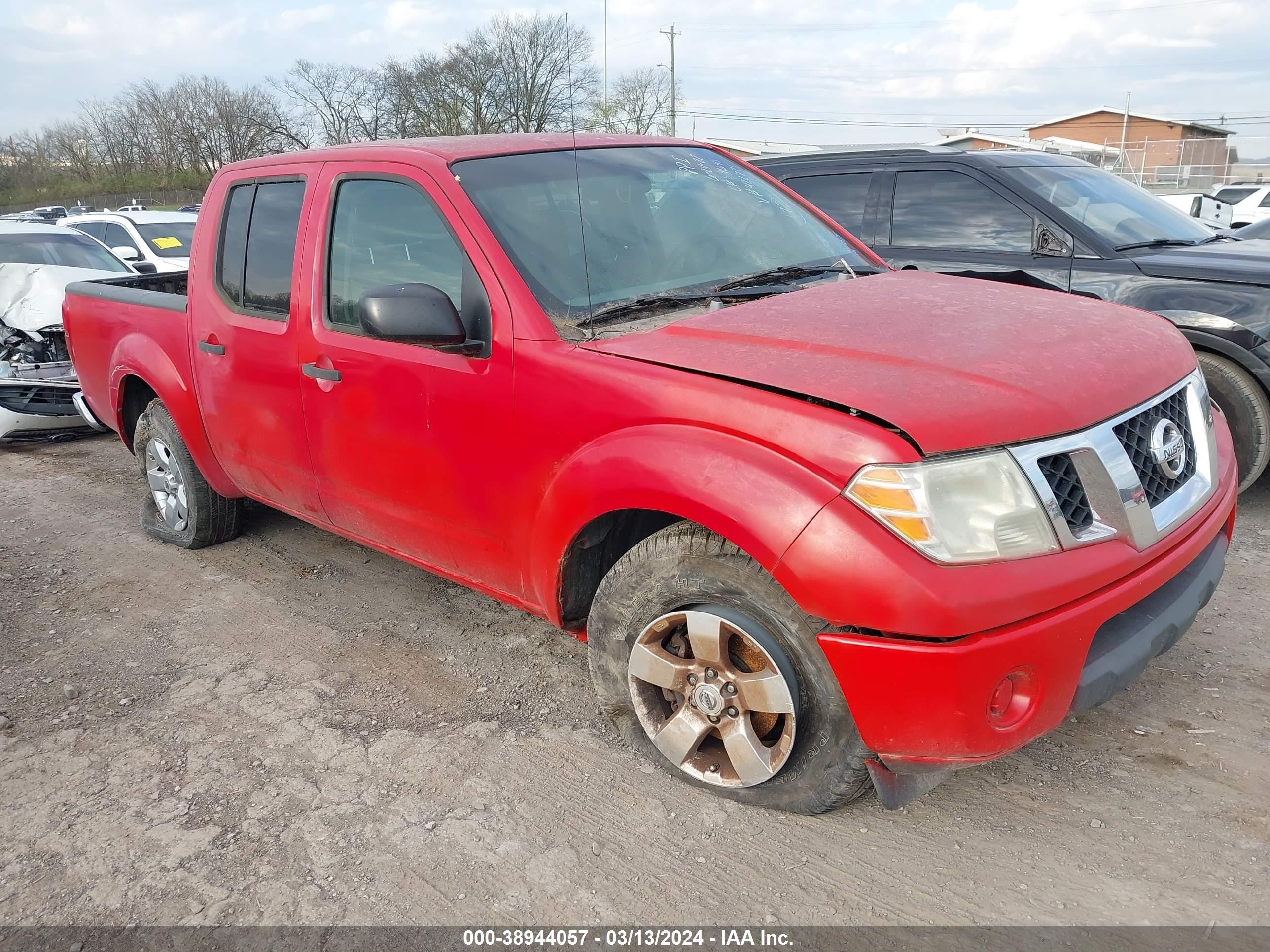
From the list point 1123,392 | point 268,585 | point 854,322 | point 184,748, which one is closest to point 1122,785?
point 1123,392

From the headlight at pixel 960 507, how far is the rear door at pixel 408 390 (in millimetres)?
1196

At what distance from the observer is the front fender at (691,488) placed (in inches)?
86.7

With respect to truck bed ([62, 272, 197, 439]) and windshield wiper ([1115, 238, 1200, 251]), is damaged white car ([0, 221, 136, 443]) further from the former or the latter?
windshield wiper ([1115, 238, 1200, 251])

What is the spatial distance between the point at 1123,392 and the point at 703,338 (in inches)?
Result: 42.5

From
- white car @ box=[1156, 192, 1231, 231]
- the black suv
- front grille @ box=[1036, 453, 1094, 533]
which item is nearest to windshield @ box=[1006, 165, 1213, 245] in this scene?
the black suv

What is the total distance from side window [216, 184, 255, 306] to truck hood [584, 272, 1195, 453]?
2.02 metres

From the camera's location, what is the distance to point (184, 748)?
3088 mm

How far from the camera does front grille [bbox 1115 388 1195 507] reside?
7.82ft

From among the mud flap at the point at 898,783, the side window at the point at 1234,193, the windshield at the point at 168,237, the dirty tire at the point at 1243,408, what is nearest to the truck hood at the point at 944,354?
the mud flap at the point at 898,783

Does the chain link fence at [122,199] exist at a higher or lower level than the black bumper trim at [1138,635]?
higher

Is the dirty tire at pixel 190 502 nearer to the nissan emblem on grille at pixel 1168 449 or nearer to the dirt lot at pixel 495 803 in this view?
the dirt lot at pixel 495 803

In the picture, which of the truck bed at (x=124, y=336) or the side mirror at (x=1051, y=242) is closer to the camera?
the truck bed at (x=124, y=336)

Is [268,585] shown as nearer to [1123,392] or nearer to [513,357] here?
[513,357]

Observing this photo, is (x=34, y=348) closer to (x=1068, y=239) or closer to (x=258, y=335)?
(x=258, y=335)
